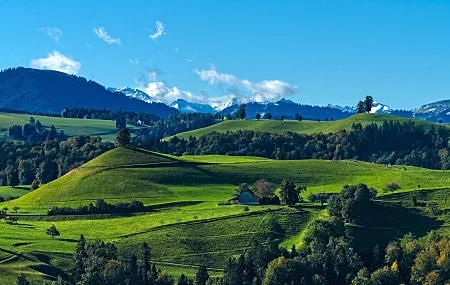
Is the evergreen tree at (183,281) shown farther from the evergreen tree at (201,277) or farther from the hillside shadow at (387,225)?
the hillside shadow at (387,225)

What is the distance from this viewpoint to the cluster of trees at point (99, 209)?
187 meters

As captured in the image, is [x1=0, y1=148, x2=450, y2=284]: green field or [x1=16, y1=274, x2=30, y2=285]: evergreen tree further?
[x1=0, y1=148, x2=450, y2=284]: green field

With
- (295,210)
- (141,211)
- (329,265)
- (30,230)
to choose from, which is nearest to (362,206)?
(295,210)

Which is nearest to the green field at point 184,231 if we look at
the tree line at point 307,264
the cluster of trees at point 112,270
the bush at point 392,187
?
the tree line at point 307,264

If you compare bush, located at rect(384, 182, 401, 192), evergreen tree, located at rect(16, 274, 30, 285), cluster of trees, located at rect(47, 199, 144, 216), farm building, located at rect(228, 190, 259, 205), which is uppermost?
bush, located at rect(384, 182, 401, 192)

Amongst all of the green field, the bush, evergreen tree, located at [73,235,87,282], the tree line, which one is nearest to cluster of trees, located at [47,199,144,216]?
the green field

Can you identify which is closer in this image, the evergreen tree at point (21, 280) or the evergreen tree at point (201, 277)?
the evergreen tree at point (21, 280)

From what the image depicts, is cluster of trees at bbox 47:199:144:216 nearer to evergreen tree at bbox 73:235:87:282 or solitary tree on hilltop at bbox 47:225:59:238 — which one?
solitary tree on hilltop at bbox 47:225:59:238

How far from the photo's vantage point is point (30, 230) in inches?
6531

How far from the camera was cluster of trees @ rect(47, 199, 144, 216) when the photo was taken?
614 ft

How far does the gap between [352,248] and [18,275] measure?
64.9 metres

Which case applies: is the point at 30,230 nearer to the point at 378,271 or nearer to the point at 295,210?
the point at 295,210

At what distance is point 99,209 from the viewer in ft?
617

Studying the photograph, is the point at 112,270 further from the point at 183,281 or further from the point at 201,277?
the point at 201,277
